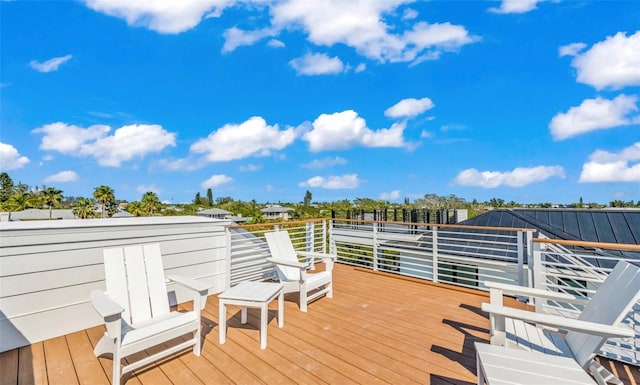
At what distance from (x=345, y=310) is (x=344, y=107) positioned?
16213mm

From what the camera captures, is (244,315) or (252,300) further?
(244,315)

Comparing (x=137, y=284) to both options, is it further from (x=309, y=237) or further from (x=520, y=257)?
(x=520, y=257)

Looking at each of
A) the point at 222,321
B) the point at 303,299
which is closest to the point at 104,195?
the point at 303,299

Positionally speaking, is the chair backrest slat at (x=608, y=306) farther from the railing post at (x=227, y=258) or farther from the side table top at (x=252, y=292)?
the railing post at (x=227, y=258)

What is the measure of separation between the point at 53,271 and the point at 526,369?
4.03m

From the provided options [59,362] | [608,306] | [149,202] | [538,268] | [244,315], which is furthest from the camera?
[149,202]

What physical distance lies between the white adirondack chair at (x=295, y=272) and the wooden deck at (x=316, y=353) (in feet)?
0.85

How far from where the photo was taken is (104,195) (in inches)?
1161

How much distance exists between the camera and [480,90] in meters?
15.2

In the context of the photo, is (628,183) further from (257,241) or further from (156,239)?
(156,239)

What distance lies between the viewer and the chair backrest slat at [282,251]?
385cm

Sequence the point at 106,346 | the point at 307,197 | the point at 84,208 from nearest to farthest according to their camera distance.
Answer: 1. the point at 106,346
2. the point at 84,208
3. the point at 307,197

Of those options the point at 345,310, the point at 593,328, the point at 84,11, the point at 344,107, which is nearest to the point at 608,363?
the point at 593,328

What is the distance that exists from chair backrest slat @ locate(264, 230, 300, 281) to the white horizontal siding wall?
1.38 metres
